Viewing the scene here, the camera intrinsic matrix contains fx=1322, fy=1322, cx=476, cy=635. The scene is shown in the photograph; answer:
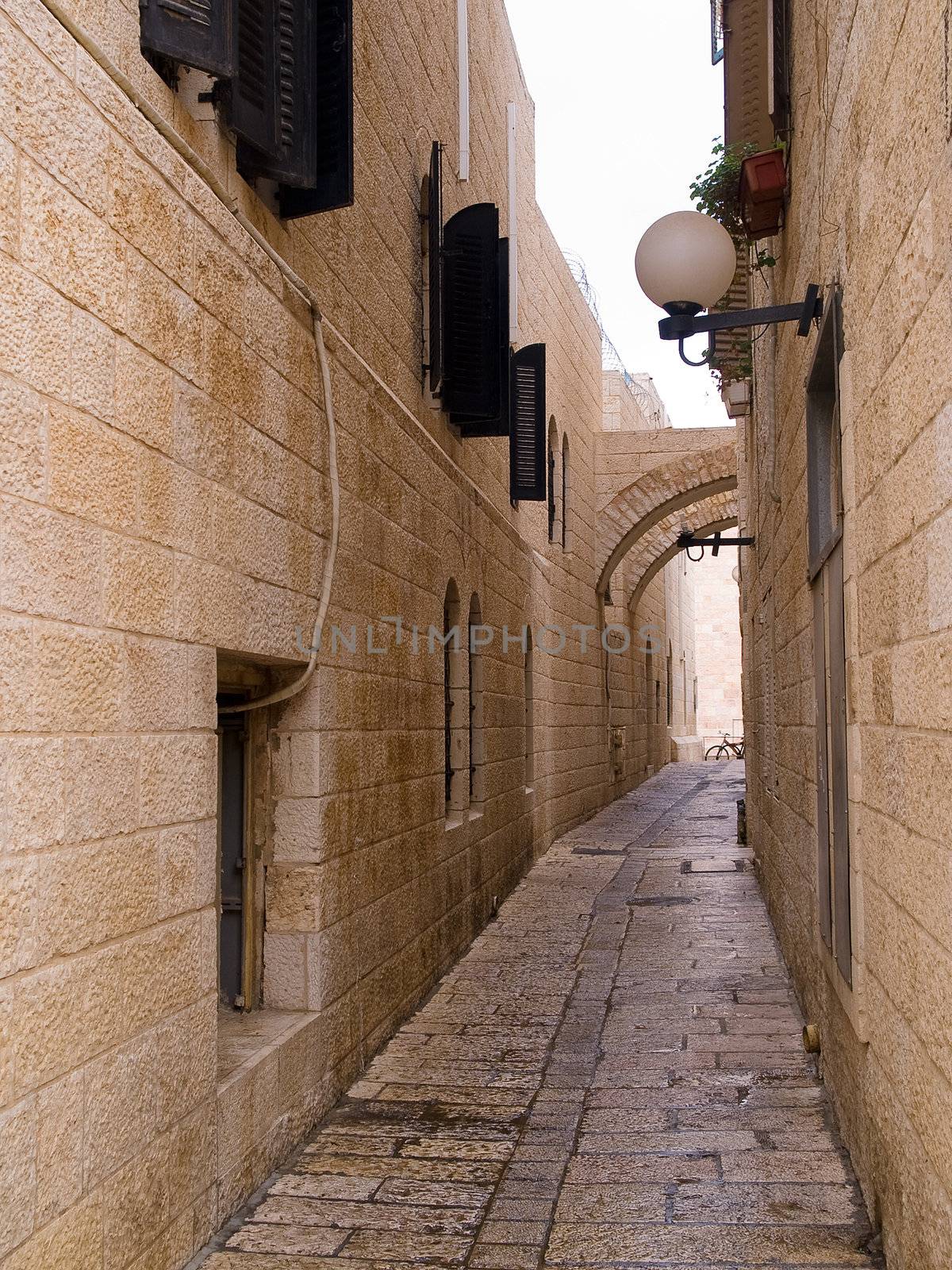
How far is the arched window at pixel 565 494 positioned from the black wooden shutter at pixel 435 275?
694cm

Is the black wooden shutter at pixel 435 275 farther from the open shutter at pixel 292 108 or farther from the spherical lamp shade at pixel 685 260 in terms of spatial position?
the open shutter at pixel 292 108

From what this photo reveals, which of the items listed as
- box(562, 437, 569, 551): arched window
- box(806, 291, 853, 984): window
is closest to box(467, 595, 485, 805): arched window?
box(806, 291, 853, 984): window

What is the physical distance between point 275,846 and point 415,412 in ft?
9.98

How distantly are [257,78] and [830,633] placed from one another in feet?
8.55

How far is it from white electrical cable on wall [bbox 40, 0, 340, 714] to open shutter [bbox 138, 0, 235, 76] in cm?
18

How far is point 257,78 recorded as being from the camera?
13.7ft

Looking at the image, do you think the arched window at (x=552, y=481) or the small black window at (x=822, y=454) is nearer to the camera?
the small black window at (x=822, y=454)

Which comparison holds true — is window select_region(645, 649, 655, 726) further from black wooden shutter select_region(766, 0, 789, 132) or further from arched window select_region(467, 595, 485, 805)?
black wooden shutter select_region(766, 0, 789, 132)

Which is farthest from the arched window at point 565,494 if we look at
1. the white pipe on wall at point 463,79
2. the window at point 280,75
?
the window at point 280,75

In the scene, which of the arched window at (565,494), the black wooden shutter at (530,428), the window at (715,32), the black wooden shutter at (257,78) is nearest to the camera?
the black wooden shutter at (257,78)

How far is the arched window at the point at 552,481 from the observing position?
541 inches

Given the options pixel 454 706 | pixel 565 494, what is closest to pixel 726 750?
pixel 565 494

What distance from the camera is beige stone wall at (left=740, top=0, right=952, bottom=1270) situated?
8.38ft

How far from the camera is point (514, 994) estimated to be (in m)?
6.95
